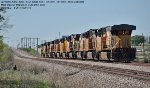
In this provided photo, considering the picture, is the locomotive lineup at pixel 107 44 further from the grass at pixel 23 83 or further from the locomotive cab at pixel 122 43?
the grass at pixel 23 83

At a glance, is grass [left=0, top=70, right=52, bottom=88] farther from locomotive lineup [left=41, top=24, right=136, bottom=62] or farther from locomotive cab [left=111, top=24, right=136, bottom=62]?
locomotive lineup [left=41, top=24, right=136, bottom=62]

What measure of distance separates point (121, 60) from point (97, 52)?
16.7 ft

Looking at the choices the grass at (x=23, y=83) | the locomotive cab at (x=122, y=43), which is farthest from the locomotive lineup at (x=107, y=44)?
the grass at (x=23, y=83)

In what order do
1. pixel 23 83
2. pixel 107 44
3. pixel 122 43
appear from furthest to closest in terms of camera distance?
pixel 107 44 < pixel 122 43 < pixel 23 83

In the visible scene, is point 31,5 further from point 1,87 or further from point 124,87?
point 124,87

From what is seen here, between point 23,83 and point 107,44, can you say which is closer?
point 23,83

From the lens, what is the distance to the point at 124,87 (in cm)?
1627

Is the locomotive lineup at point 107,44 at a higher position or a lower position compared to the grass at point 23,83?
higher

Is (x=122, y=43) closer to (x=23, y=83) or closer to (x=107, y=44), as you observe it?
(x=107, y=44)

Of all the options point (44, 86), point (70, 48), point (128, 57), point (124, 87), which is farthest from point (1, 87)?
point (70, 48)

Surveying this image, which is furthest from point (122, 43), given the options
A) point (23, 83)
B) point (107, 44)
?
point (23, 83)

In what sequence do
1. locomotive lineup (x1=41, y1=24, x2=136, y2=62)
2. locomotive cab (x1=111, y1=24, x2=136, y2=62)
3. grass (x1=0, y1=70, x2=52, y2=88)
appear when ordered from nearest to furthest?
grass (x1=0, y1=70, x2=52, y2=88), locomotive cab (x1=111, y1=24, x2=136, y2=62), locomotive lineup (x1=41, y1=24, x2=136, y2=62)

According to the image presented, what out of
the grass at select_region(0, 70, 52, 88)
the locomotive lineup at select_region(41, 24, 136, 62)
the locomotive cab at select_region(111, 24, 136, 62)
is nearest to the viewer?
the grass at select_region(0, 70, 52, 88)

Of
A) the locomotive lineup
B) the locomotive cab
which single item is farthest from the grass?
the locomotive lineup
